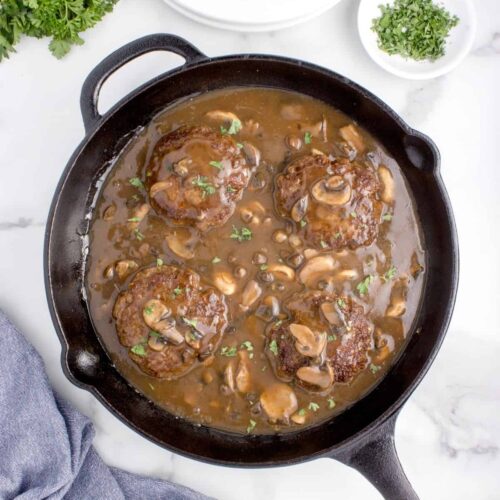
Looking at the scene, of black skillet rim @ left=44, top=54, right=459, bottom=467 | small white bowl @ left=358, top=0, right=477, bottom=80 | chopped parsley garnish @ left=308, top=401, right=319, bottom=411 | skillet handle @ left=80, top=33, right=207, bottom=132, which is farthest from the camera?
small white bowl @ left=358, top=0, right=477, bottom=80

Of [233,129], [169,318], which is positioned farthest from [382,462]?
[233,129]

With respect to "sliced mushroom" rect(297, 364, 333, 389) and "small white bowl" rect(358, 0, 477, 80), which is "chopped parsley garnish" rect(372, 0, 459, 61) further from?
"sliced mushroom" rect(297, 364, 333, 389)

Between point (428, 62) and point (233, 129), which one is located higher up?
point (428, 62)

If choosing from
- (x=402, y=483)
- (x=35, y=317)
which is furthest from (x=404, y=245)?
(x=35, y=317)

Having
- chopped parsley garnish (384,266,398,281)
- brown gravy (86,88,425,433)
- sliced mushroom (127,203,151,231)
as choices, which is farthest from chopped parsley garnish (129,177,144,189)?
chopped parsley garnish (384,266,398,281)

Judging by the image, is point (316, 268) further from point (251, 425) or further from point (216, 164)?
point (251, 425)
